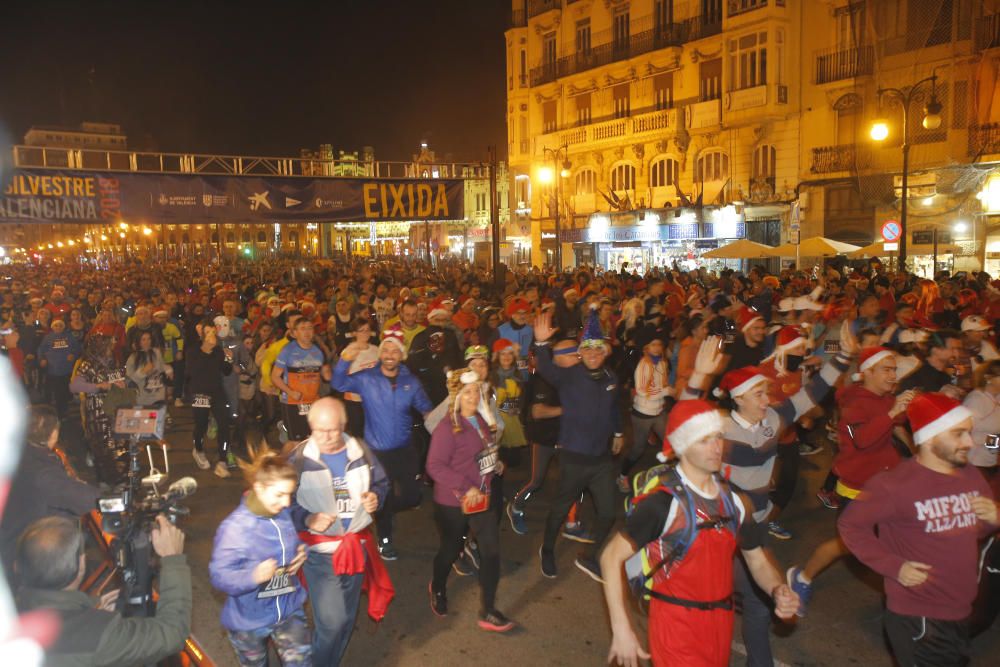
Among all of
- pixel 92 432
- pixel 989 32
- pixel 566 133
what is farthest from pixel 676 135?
A: pixel 92 432

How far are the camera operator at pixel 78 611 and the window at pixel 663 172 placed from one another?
30.9 m

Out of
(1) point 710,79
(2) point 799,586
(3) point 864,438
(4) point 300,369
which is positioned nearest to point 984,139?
(1) point 710,79

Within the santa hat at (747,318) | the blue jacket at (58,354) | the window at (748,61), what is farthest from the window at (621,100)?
the santa hat at (747,318)

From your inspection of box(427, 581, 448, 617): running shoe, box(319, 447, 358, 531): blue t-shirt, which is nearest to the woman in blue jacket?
box(319, 447, 358, 531): blue t-shirt

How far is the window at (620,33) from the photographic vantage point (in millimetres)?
34125

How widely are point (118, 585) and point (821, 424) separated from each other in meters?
9.27

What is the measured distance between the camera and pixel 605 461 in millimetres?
5758

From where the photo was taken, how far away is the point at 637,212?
106 ft

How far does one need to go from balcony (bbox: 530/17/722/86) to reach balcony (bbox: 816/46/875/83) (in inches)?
193

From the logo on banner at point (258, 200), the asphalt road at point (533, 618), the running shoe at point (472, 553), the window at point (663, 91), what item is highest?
the window at point (663, 91)

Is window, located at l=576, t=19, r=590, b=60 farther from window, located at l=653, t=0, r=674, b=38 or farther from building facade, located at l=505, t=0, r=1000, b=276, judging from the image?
window, located at l=653, t=0, r=674, b=38

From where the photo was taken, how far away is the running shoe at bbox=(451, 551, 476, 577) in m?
6.00

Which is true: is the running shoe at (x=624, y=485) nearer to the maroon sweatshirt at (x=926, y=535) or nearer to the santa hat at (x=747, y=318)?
the santa hat at (x=747, y=318)

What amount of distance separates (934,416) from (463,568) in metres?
3.77
